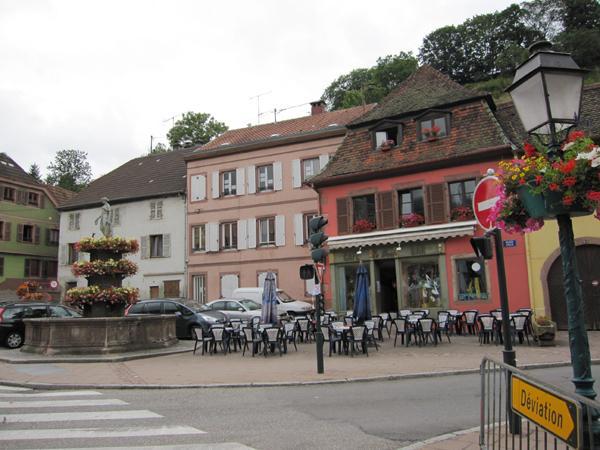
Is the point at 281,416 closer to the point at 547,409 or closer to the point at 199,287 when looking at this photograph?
the point at 547,409

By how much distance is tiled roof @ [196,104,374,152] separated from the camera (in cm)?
3148

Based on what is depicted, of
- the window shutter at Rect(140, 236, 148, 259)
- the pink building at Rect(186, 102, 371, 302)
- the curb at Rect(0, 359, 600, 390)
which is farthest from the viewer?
the window shutter at Rect(140, 236, 148, 259)

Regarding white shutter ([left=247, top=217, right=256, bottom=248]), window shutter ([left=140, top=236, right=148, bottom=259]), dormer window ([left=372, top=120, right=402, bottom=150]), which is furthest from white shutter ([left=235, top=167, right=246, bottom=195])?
dormer window ([left=372, top=120, right=402, bottom=150])

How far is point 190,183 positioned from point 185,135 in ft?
65.9

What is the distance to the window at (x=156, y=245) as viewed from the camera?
3443 centimetres

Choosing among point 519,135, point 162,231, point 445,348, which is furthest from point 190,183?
point 445,348

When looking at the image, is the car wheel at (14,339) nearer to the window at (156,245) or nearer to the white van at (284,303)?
the white van at (284,303)

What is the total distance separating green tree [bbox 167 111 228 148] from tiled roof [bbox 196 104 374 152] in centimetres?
1711

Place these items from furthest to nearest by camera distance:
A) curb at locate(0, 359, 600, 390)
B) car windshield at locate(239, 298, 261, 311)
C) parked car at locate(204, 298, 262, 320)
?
1. car windshield at locate(239, 298, 261, 311)
2. parked car at locate(204, 298, 262, 320)
3. curb at locate(0, 359, 600, 390)

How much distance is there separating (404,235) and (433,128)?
4.85 metres

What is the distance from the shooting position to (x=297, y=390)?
977 centimetres

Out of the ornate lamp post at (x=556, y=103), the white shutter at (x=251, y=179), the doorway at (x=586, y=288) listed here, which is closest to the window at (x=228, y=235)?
the white shutter at (x=251, y=179)

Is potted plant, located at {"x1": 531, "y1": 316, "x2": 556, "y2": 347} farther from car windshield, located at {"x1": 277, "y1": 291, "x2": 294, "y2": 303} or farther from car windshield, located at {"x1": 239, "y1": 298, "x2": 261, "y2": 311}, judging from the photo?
car windshield, located at {"x1": 277, "y1": 291, "x2": 294, "y2": 303}

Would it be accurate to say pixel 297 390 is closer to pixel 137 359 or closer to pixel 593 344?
pixel 137 359
